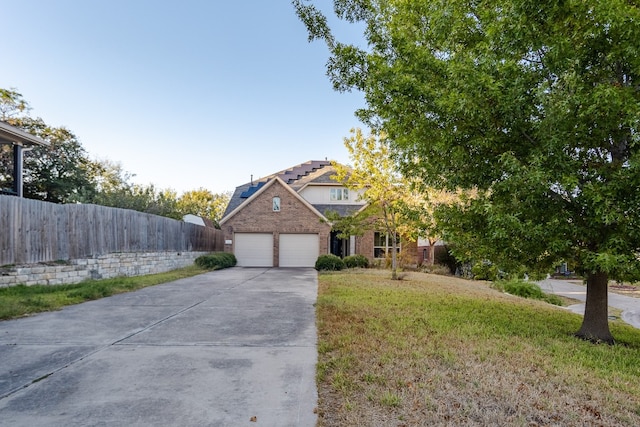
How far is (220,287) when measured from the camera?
11367mm

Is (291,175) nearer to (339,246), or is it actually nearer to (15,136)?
(339,246)

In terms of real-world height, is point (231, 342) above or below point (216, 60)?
below

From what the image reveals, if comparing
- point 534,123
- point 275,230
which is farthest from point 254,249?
point 534,123

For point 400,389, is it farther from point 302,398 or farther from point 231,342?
point 231,342

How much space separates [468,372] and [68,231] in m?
10.7

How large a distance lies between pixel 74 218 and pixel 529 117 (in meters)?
11.3

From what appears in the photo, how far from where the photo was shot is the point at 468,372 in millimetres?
3967

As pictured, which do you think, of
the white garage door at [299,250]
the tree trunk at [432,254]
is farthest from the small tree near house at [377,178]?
the tree trunk at [432,254]

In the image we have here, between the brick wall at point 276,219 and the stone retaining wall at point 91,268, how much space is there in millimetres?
4751

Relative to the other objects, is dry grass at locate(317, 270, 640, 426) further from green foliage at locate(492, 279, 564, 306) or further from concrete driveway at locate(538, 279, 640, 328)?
green foliage at locate(492, 279, 564, 306)

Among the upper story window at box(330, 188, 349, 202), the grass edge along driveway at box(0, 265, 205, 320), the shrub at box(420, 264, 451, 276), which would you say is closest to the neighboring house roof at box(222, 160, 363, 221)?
the upper story window at box(330, 188, 349, 202)

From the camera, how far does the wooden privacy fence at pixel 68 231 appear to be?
8516mm

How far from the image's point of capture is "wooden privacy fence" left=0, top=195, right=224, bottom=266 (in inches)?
335

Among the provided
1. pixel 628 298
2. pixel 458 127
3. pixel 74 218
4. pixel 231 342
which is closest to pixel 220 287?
pixel 74 218
